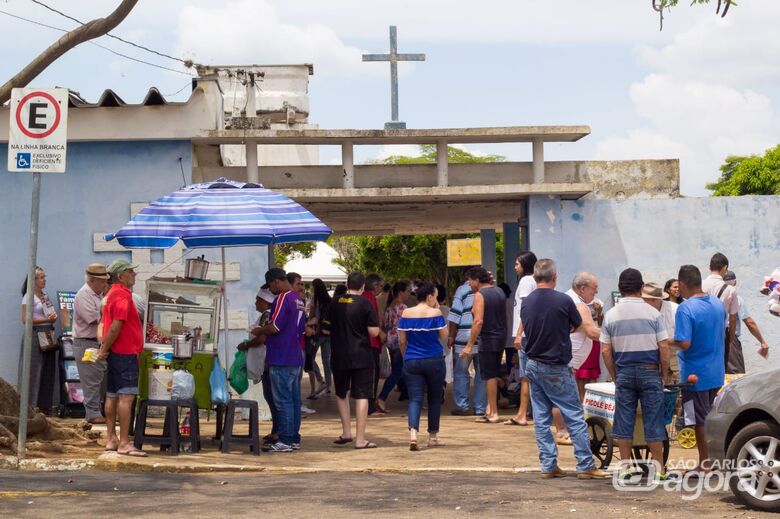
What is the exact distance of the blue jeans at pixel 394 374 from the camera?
54.1ft

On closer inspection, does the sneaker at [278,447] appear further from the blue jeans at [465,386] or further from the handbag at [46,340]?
the handbag at [46,340]

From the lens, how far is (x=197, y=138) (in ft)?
49.4

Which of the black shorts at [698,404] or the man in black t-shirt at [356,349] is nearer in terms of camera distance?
the black shorts at [698,404]

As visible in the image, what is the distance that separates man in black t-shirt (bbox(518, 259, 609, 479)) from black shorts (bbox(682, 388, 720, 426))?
33.5 inches

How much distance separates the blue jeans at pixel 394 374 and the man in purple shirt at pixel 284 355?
4479mm

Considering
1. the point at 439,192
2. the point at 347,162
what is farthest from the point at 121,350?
the point at 439,192

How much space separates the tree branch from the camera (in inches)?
456

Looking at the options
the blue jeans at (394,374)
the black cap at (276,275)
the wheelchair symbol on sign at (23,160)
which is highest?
the wheelchair symbol on sign at (23,160)

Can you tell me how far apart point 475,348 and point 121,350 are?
5.68 m

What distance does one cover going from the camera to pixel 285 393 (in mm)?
11852

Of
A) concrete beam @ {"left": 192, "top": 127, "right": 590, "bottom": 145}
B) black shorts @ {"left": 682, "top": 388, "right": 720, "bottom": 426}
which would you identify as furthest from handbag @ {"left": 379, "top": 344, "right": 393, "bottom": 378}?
black shorts @ {"left": 682, "top": 388, "right": 720, "bottom": 426}

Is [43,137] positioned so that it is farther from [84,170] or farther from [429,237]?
[429,237]

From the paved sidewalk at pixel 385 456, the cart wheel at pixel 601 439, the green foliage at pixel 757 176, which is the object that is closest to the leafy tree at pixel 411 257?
the green foliage at pixel 757 176

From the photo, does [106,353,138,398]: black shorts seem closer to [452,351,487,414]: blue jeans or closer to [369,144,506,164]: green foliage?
[452,351,487,414]: blue jeans
